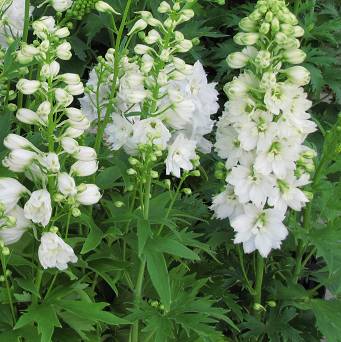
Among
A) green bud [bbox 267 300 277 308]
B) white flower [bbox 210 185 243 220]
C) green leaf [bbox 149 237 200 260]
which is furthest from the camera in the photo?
green bud [bbox 267 300 277 308]

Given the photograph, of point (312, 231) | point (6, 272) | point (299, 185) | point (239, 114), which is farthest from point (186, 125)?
point (6, 272)

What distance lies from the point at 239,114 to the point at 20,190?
50 cm

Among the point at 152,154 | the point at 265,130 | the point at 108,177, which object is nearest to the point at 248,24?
the point at 265,130

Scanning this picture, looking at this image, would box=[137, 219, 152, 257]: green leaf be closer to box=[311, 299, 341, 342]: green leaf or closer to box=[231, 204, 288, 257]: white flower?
box=[231, 204, 288, 257]: white flower

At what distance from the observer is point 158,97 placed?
1.39 m

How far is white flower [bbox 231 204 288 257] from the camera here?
5.21 feet

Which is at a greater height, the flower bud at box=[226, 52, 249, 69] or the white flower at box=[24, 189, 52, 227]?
the flower bud at box=[226, 52, 249, 69]

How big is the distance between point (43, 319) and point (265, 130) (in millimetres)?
596

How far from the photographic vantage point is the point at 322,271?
5.96 feet

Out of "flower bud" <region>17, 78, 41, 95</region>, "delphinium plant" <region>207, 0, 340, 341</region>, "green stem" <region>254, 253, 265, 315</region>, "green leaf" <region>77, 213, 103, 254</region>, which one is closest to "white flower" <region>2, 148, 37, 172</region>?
"flower bud" <region>17, 78, 41, 95</region>

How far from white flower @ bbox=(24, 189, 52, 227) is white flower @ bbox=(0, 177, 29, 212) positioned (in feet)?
0.22

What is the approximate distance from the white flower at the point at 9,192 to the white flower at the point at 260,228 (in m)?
0.52

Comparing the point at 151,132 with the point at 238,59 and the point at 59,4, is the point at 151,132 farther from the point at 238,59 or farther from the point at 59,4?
the point at 59,4

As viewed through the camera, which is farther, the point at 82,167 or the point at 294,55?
the point at 294,55
